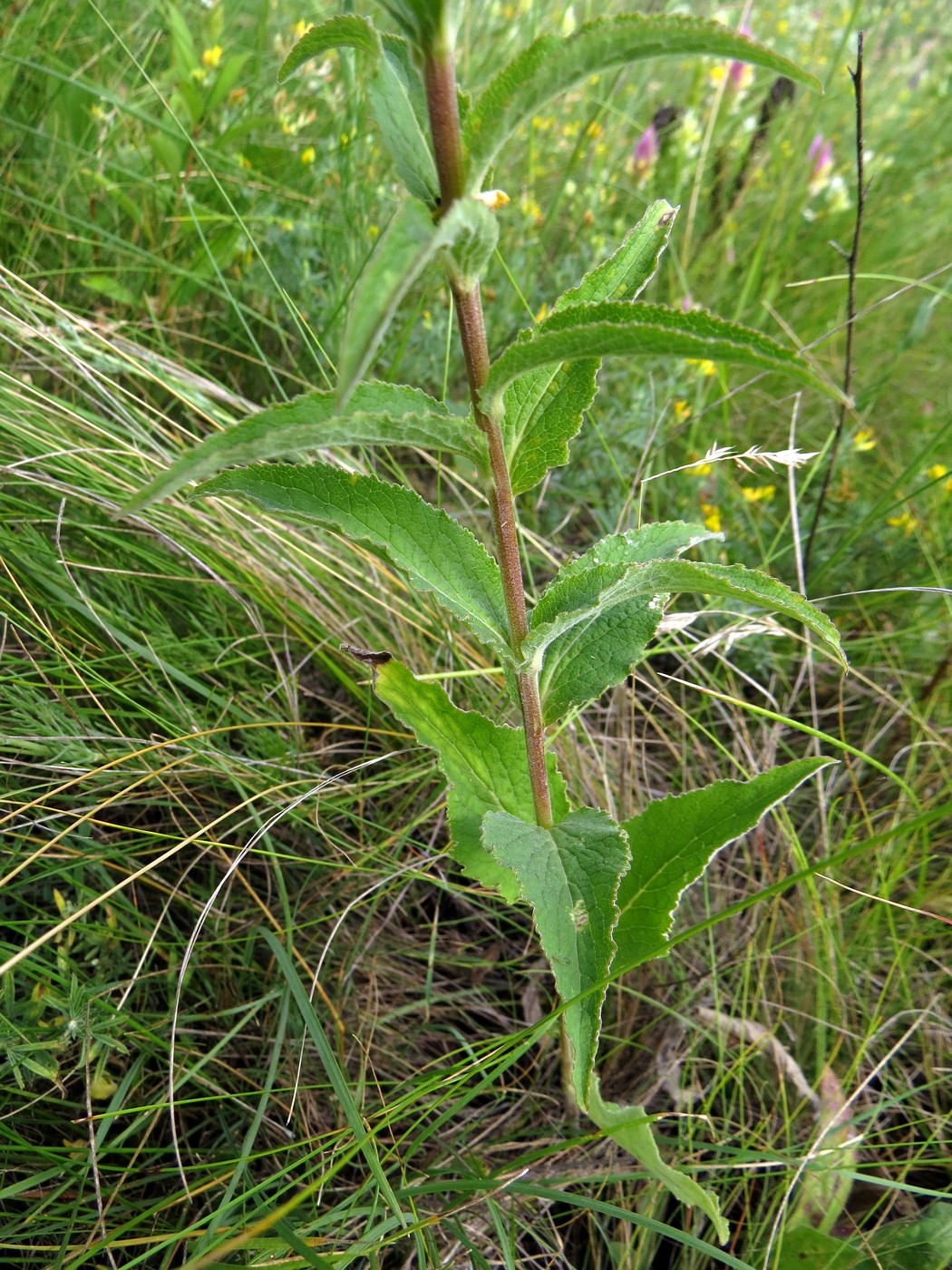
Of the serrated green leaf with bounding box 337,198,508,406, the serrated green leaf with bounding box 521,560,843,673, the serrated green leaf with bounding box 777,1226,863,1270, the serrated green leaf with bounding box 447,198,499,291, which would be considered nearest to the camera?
the serrated green leaf with bounding box 337,198,508,406

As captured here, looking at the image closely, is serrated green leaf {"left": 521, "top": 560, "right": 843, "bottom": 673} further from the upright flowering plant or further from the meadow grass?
the meadow grass

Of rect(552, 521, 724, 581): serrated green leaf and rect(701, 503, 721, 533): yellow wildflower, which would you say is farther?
rect(701, 503, 721, 533): yellow wildflower

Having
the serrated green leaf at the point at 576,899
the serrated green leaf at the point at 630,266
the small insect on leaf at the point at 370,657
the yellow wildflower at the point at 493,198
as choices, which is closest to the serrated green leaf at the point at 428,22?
the yellow wildflower at the point at 493,198

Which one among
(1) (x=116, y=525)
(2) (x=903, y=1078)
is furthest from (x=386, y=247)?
(2) (x=903, y=1078)

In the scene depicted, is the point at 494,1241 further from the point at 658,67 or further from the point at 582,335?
the point at 658,67

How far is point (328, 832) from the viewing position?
1604 millimetres

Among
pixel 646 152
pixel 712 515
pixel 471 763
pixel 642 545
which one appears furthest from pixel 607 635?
pixel 646 152

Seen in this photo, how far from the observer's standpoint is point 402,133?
826 millimetres

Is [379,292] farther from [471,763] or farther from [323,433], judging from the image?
[471,763]

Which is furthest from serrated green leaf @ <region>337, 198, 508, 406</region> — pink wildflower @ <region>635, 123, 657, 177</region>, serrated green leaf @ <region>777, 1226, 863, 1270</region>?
pink wildflower @ <region>635, 123, 657, 177</region>

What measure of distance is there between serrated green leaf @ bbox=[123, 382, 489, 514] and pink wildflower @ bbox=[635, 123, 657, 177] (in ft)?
7.64

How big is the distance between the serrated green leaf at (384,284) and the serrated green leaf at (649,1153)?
928 mm

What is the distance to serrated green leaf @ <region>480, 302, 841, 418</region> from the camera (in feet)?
2.45

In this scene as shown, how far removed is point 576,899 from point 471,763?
0.27 metres
